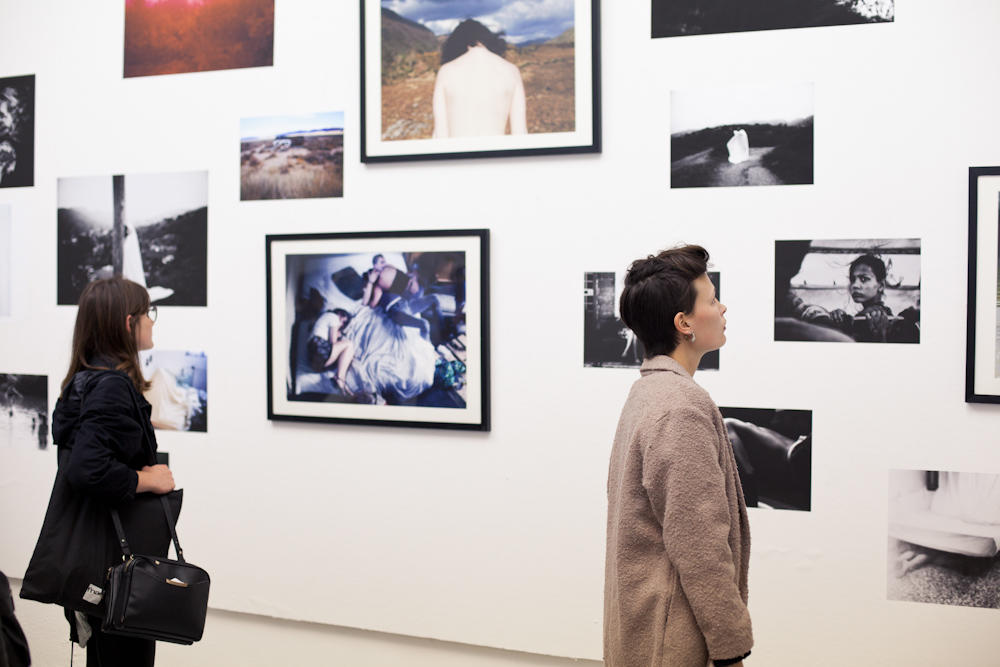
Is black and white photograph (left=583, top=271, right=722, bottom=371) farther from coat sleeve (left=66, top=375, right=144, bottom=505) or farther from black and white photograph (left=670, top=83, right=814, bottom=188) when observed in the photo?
coat sleeve (left=66, top=375, right=144, bottom=505)

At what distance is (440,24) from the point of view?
9.69 feet

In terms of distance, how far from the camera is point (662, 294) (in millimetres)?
1796

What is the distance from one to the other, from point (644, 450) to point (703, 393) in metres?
0.17

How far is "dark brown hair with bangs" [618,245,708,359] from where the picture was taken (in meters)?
1.79

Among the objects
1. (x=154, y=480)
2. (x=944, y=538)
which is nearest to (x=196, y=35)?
(x=154, y=480)

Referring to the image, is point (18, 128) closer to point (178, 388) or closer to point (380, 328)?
point (178, 388)

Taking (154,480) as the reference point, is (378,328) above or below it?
above

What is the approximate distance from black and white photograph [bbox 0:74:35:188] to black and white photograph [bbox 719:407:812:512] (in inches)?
115

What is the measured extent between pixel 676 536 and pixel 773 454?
3.74 feet

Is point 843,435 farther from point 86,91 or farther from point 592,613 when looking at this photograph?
point 86,91

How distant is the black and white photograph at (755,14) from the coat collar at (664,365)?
138 centimetres

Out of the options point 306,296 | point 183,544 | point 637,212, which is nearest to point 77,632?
point 183,544

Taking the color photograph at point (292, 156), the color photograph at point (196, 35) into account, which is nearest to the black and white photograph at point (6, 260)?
the color photograph at point (196, 35)

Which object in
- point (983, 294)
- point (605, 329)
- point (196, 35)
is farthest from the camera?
point (196, 35)
